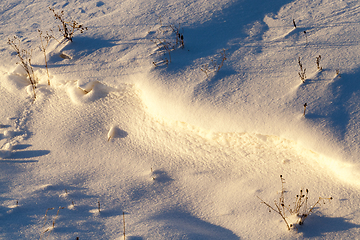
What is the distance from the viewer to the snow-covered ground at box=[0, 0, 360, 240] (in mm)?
2566

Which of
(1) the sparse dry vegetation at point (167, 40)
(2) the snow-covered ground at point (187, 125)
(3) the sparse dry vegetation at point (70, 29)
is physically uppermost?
(3) the sparse dry vegetation at point (70, 29)

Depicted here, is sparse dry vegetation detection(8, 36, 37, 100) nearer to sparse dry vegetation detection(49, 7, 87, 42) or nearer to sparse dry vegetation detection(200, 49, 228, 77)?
sparse dry vegetation detection(49, 7, 87, 42)

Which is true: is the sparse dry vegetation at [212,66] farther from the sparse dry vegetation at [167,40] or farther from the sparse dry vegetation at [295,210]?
the sparse dry vegetation at [295,210]

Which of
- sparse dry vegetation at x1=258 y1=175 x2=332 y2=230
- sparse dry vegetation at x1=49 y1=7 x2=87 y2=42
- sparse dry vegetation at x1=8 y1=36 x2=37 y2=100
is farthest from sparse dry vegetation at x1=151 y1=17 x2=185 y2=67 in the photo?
sparse dry vegetation at x1=258 y1=175 x2=332 y2=230

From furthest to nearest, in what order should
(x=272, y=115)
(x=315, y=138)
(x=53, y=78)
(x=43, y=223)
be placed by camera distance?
(x=53, y=78) → (x=272, y=115) → (x=315, y=138) → (x=43, y=223)

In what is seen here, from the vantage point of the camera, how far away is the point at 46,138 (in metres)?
3.55

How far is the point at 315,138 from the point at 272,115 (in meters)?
0.46

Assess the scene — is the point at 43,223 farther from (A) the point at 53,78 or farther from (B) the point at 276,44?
(B) the point at 276,44

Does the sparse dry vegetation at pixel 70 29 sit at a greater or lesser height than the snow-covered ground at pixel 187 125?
greater

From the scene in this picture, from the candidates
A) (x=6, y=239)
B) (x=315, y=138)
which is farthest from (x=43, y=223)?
(x=315, y=138)

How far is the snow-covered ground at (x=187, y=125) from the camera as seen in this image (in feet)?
8.42

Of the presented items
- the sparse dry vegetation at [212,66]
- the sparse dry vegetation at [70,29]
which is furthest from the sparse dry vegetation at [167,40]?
the sparse dry vegetation at [70,29]

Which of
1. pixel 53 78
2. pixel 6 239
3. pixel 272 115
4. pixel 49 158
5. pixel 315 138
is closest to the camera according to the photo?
pixel 6 239

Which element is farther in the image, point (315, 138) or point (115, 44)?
point (115, 44)
